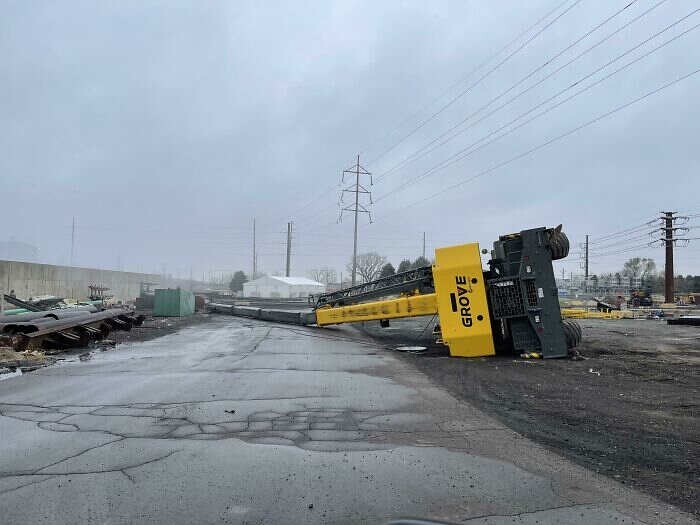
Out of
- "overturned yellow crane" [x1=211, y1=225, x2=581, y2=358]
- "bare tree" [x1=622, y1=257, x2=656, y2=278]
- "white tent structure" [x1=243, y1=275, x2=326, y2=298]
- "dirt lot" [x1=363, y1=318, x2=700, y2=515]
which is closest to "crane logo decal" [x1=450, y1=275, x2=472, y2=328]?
"overturned yellow crane" [x1=211, y1=225, x2=581, y2=358]

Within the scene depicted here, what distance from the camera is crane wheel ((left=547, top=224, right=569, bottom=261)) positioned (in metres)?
12.3

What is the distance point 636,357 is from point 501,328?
10.5ft

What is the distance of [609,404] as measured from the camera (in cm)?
727

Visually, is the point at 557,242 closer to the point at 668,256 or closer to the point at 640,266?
the point at 668,256

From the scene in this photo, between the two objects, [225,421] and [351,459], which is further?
[225,421]

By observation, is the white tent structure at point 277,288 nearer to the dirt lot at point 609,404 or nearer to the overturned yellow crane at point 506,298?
the overturned yellow crane at point 506,298

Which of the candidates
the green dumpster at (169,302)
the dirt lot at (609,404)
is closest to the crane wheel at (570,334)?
the dirt lot at (609,404)

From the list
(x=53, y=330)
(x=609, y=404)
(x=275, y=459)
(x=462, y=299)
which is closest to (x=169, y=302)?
(x=53, y=330)

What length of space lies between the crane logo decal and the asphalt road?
3.99 m

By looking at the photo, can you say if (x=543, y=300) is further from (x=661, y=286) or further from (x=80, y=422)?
(x=661, y=286)

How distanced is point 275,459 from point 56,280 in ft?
132

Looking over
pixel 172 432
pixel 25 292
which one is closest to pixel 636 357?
pixel 172 432

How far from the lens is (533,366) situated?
11.0 m

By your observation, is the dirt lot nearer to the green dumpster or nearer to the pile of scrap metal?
the pile of scrap metal
